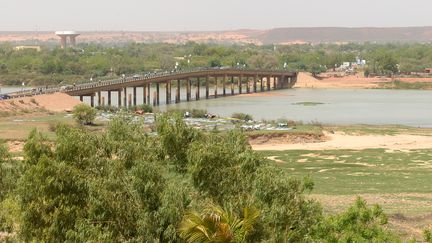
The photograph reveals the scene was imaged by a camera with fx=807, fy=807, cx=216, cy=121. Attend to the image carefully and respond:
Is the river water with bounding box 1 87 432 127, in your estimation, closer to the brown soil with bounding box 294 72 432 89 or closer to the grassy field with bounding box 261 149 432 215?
the brown soil with bounding box 294 72 432 89

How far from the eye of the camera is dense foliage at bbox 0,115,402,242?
48.3 ft

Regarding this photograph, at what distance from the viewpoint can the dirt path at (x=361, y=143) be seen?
56.2m

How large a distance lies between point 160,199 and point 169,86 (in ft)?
300

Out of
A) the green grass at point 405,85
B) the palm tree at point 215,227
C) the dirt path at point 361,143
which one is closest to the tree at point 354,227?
the palm tree at point 215,227

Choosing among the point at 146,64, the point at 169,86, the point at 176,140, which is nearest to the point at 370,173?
the point at 176,140

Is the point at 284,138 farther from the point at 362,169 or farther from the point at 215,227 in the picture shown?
the point at 215,227

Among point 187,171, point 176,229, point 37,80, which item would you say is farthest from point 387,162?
point 37,80

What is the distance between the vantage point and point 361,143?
193 feet

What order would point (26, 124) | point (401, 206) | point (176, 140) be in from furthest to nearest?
point (26, 124), point (401, 206), point (176, 140)

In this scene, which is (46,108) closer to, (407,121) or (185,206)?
(407,121)

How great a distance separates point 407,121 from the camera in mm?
79562

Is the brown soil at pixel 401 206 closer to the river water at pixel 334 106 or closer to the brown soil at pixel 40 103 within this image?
the river water at pixel 334 106

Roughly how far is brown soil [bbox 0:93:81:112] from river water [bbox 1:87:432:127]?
15.8 m

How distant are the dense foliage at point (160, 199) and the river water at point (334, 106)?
195 ft
